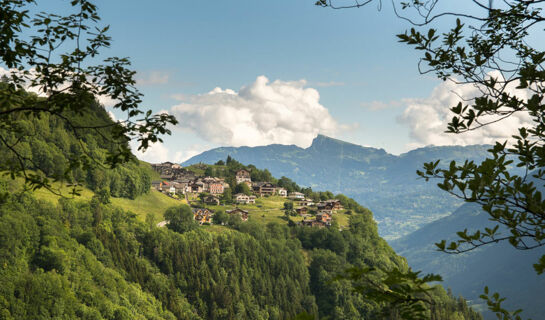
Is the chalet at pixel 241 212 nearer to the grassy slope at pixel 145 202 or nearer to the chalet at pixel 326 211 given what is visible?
the grassy slope at pixel 145 202

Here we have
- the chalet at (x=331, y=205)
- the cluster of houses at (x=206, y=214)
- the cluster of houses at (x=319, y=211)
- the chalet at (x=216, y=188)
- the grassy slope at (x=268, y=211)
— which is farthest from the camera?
the chalet at (x=216, y=188)

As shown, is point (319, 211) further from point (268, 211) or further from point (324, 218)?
point (268, 211)

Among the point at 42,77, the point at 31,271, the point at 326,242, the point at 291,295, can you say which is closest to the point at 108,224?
the point at 31,271

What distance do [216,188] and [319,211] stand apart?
168ft

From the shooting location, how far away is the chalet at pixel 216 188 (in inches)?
7584

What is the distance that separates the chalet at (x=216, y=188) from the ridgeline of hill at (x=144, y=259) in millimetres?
32518

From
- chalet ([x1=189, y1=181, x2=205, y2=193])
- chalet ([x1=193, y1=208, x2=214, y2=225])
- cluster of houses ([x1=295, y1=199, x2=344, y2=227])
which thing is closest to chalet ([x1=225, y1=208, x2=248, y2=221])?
chalet ([x1=193, y1=208, x2=214, y2=225])

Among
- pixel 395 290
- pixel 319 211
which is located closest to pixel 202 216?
pixel 319 211

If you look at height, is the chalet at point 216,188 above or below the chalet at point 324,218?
above

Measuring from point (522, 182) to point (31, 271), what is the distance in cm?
10913

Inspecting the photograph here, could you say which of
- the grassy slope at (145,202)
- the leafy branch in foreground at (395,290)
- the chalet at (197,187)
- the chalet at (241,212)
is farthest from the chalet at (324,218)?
the leafy branch in foreground at (395,290)

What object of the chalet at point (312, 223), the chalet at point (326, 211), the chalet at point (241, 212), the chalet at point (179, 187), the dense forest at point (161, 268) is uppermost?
the chalet at point (179, 187)

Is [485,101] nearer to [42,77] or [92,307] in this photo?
[42,77]

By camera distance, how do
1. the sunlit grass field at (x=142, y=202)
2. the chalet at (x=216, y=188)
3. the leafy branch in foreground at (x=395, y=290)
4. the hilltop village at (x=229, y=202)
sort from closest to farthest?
the leafy branch in foreground at (x=395, y=290) → the sunlit grass field at (x=142, y=202) → the hilltop village at (x=229, y=202) → the chalet at (x=216, y=188)
